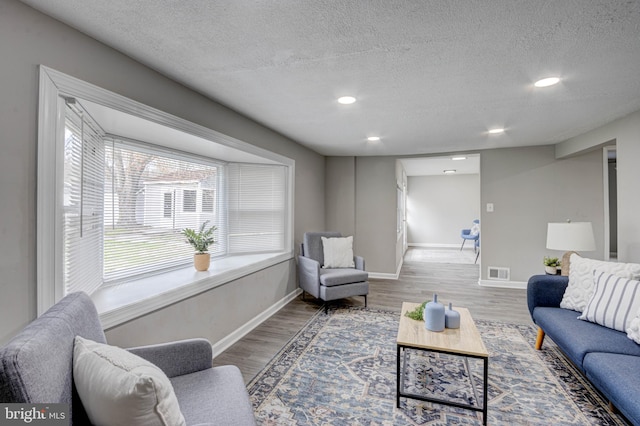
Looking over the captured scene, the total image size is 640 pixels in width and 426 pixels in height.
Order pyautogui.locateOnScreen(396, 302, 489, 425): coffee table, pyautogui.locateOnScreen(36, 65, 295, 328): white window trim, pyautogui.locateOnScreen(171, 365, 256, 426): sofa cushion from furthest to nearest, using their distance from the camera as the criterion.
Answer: pyautogui.locateOnScreen(396, 302, 489, 425): coffee table
pyautogui.locateOnScreen(36, 65, 295, 328): white window trim
pyautogui.locateOnScreen(171, 365, 256, 426): sofa cushion

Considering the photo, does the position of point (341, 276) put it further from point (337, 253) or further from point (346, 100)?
point (346, 100)

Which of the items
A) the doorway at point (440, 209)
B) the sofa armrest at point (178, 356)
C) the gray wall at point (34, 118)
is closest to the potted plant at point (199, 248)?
the gray wall at point (34, 118)

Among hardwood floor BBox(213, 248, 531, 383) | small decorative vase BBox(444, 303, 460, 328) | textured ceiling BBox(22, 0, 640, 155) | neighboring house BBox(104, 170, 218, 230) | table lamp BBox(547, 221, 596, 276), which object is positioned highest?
textured ceiling BBox(22, 0, 640, 155)

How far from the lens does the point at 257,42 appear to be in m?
1.72

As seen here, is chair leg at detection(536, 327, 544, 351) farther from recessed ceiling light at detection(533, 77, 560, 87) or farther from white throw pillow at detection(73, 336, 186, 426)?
white throw pillow at detection(73, 336, 186, 426)

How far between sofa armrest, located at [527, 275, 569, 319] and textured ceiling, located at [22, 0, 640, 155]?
5.20ft

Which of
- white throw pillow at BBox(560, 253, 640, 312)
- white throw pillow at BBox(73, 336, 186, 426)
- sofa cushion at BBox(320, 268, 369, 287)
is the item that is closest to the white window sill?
sofa cushion at BBox(320, 268, 369, 287)

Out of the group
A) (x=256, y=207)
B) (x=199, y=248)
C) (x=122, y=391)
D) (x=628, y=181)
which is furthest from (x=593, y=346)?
(x=256, y=207)

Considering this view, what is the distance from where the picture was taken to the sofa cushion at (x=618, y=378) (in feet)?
4.75

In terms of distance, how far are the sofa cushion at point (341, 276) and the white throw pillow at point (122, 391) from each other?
8.95ft

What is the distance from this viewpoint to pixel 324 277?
364 centimetres

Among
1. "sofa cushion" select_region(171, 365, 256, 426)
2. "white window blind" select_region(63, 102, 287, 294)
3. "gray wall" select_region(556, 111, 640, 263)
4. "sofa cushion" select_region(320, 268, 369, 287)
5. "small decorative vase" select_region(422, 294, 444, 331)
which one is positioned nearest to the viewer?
"sofa cushion" select_region(171, 365, 256, 426)

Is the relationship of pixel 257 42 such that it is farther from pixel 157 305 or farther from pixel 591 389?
pixel 591 389

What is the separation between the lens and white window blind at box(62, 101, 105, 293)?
6.07 feet
